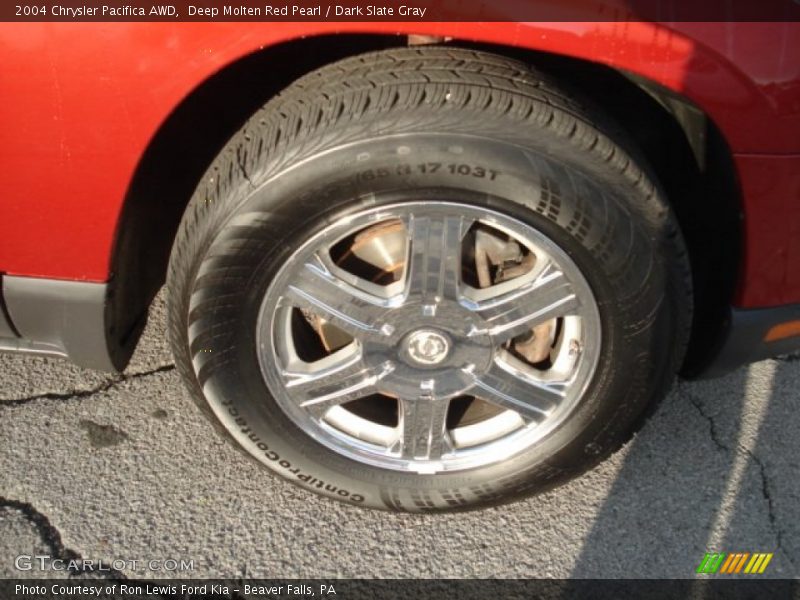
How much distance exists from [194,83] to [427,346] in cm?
79

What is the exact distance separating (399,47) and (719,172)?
2.53 feet

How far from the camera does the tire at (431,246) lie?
179cm

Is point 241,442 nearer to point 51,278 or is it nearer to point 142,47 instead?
point 51,278

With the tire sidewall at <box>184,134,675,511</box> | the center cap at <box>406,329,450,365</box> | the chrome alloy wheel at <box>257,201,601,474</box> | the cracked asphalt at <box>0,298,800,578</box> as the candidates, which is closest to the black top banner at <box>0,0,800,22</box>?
the tire sidewall at <box>184,134,675,511</box>

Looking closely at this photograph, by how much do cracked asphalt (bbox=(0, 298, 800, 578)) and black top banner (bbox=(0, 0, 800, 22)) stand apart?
3.96 feet

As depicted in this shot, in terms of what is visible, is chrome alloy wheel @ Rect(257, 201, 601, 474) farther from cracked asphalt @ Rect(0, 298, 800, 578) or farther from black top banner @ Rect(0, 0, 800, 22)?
black top banner @ Rect(0, 0, 800, 22)

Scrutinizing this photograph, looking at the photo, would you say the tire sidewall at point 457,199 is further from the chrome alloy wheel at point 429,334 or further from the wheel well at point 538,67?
the wheel well at point 538,67

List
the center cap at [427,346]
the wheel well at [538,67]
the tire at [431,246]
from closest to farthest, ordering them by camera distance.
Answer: the tire at [431,246], the wheel well at [538,67], the center cap at [427,346]

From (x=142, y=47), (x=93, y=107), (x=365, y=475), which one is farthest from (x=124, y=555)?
(x=142, y=47)

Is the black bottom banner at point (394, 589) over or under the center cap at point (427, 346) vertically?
under

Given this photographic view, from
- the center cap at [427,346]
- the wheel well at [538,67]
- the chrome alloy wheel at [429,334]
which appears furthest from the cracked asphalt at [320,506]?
the center cap at [427,346]

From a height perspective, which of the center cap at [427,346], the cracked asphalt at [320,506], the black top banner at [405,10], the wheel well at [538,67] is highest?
the black top banner at [405,10]

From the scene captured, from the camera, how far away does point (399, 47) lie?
196cm

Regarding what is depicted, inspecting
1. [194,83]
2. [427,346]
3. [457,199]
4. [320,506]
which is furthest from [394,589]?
[194,83]
